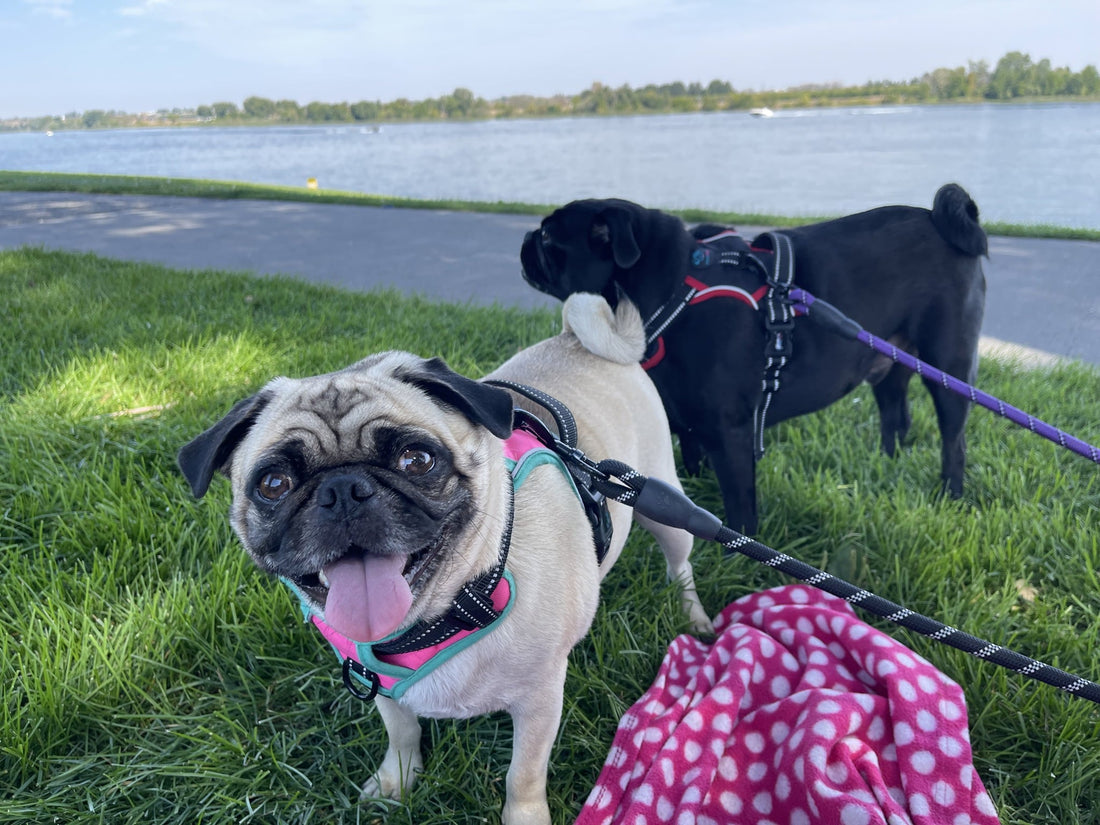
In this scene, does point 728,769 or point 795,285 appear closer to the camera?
point 728,769

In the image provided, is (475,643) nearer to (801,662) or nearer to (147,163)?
(801,662)

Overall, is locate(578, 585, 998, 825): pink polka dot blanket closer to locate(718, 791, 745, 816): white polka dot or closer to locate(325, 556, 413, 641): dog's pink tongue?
locate(718, 791, 745, 816): white polka dot

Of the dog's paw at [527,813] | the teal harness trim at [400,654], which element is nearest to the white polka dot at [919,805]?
the dog's paw at [527,813]

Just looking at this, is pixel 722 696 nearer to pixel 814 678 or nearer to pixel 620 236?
pixel 814 678

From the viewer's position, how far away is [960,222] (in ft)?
9.20

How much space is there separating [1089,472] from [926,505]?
103 cm

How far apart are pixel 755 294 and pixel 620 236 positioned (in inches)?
22.2

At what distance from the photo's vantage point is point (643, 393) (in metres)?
2.36

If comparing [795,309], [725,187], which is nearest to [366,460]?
[795,309]

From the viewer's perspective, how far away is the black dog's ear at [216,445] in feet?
4.94

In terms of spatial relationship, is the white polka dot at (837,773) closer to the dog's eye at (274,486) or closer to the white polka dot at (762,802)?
the white polka dot at (762,802)

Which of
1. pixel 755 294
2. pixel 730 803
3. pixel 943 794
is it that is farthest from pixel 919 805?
pixel 755 294

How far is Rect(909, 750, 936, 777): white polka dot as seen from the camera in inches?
66.1

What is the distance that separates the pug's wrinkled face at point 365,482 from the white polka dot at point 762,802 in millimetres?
930
